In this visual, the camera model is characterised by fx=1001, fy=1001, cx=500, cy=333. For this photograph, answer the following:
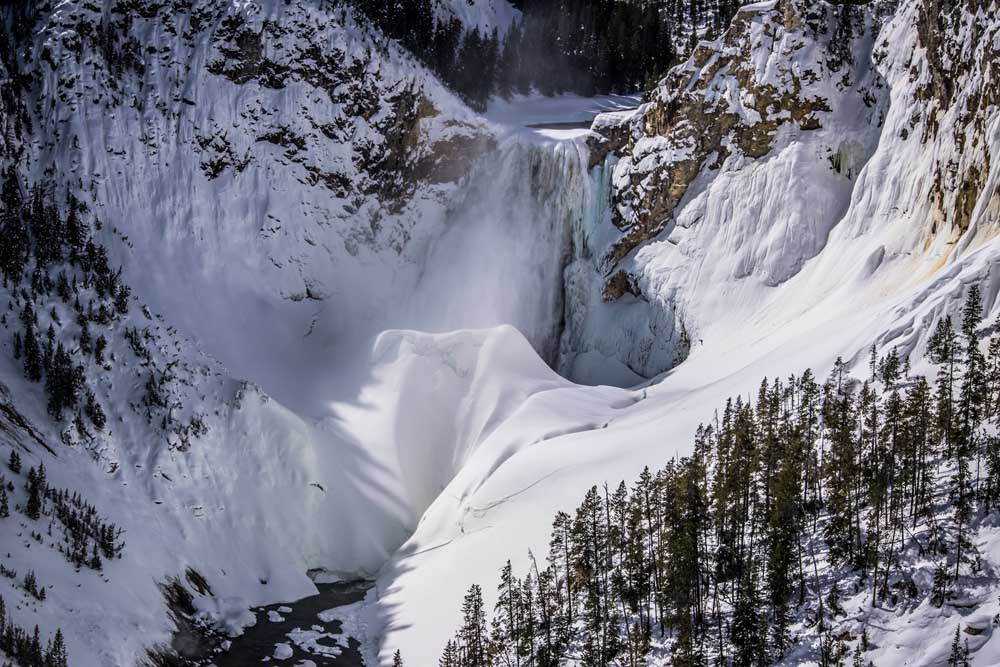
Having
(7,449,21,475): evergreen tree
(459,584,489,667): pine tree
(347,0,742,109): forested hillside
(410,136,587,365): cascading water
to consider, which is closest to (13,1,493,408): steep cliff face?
(410,136,587,365): cascading water

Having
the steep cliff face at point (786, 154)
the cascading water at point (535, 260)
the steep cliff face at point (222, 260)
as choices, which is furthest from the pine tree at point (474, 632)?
the cascading water at point (535, 260)

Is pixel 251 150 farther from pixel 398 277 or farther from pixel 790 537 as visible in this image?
pixel 790 537

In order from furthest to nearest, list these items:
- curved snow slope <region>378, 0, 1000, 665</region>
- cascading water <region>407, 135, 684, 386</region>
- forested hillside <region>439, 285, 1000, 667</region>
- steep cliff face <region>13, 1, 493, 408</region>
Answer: cascading water <region>407, 135, 684, 386</region> < steep cliff face <region>13, 1, 493, 408</region> < curved snow slope <region>378, 0, 1000, 665</region> < forested hillside <region>439, 285, 1000, 667</region>

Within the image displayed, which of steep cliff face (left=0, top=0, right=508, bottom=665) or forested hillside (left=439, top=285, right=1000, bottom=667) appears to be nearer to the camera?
forested hillside (left=439, top=285, right=1000, bottom=667)

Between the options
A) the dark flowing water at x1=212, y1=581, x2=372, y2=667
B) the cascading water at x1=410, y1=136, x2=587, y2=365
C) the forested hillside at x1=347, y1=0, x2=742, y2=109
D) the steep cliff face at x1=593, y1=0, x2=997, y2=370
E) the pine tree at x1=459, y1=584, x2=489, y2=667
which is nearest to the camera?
the pine tree at x1=459, y1=584, x2=489, y2=667

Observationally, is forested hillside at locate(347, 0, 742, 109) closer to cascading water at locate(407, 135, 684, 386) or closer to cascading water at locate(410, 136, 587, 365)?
cascading water at locate(410, 136, 587, 365)

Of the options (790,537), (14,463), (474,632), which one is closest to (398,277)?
(14,463)
